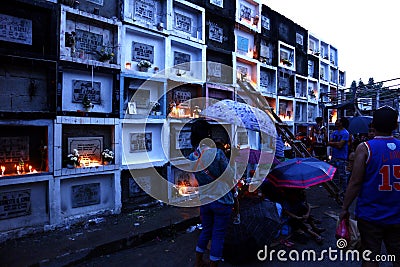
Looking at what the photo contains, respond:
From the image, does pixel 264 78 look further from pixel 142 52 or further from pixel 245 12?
pixel 142 52

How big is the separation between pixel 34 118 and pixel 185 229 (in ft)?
12.2

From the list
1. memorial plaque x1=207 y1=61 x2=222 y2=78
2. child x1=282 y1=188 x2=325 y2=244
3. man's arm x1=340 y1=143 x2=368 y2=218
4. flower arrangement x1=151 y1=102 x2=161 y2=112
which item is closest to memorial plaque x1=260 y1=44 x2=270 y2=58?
memorial plaque x1=207 y1=61 x2=222 y2=78

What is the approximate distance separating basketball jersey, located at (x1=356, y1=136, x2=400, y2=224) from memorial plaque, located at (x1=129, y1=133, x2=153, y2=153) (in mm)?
5376

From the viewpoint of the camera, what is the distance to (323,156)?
1062cm

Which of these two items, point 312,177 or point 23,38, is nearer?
point 312,177

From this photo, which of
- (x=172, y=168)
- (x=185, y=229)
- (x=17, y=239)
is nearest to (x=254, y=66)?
(x=172, y=168)

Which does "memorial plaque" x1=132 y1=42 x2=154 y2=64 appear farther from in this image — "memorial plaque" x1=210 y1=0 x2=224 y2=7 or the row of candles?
the row of candles

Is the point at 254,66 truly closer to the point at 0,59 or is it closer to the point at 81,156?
the point at 81,156

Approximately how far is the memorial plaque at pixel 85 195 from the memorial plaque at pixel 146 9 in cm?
440

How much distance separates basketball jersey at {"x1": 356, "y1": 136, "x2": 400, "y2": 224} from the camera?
8.81 feet

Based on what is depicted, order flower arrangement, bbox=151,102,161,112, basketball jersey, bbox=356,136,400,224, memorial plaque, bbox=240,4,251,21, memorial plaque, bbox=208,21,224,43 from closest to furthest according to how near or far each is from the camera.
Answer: basketball jersey, bbox=356,136,400,224 < flower arrangement, bbox=151,102,161,112 < memorial plaque, bbox=208,21,224,43 < memorial plaque, bbox=240,4,251,21

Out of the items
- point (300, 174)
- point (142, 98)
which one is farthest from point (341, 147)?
point (142, 98)

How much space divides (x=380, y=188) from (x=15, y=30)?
20.9 ft

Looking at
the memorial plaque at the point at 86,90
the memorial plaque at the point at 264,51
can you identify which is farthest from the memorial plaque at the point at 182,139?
the memorial plaque at the point at 264,51
